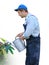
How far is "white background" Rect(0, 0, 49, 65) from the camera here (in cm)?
468

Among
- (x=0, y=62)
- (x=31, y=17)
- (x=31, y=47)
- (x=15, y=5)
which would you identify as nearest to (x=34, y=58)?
(x=31, y=47)

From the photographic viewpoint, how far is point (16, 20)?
473 centimetres

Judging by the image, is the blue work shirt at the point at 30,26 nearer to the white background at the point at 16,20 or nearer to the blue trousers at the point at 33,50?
the blue trousers at the point at 33,50

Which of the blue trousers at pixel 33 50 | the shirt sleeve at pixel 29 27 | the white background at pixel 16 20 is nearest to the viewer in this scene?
the shirt sleeve at pixel 29 27

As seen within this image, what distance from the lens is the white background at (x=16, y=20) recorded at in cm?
468

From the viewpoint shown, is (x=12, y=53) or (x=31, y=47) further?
(x=12, y=53)

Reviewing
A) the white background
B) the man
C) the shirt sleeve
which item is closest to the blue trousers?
the man

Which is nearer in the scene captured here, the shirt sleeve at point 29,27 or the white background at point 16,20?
the shirt sleeve at point 29,27

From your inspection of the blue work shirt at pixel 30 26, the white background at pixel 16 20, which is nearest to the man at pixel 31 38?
the blue work shirt at pixel 30 26

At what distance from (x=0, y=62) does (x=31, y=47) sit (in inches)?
35.1

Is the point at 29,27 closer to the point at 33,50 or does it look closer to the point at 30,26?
the point at 30,26

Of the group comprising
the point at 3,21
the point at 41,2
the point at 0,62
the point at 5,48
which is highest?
the point at 41,2

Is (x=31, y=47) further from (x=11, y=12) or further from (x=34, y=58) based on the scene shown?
(x=11, y=12)

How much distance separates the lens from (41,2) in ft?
15.6
